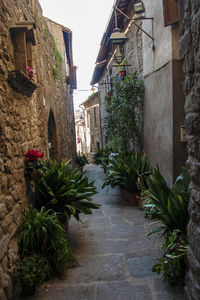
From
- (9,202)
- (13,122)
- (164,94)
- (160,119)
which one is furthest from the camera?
(160,119)

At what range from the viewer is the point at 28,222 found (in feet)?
8.91

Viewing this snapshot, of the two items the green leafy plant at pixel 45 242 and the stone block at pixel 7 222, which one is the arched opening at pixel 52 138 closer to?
the green leafy plant at pixel 45 242

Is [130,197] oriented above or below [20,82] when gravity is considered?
below

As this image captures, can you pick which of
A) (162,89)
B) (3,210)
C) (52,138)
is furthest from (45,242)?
(52,138)

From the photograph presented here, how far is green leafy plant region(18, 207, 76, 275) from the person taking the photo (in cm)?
259

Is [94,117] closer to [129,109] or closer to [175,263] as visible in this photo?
[129,109]

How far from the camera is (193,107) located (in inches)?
65.5

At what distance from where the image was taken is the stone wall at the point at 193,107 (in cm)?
158

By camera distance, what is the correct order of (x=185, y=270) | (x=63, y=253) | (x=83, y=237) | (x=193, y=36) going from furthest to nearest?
1. (x=83, y=237)
2. (x=63, y=253)
3. (x=185, y=270)
4. (x=193, y=36)

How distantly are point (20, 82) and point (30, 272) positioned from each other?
6.85ft

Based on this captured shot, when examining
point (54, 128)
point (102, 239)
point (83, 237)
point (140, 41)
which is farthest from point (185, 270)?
point (140, 41)

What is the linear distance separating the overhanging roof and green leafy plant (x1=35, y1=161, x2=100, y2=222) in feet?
17.3

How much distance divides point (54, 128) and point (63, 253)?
13.6 ft

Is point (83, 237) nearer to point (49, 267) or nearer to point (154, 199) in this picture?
point (49, 267)
